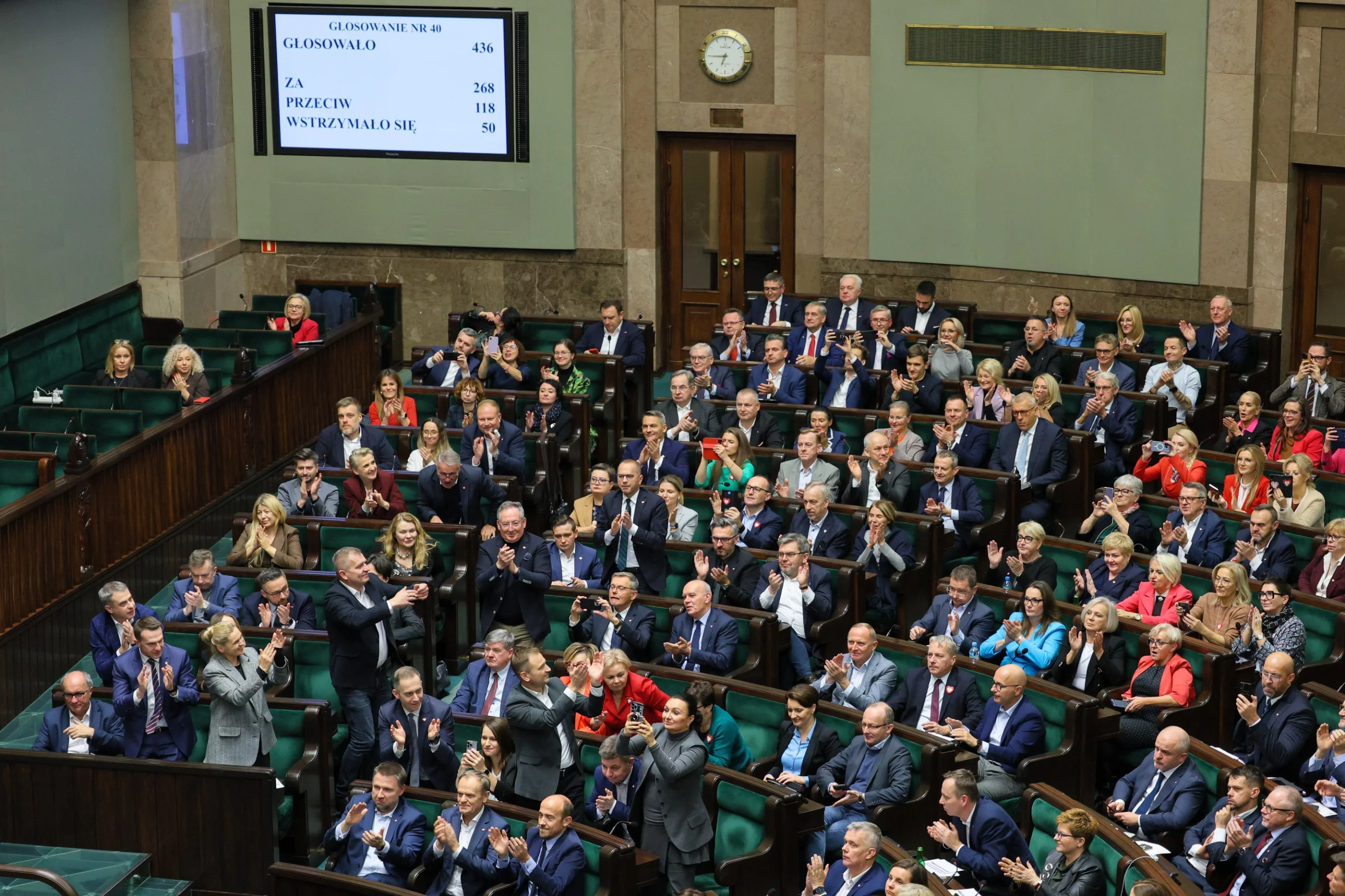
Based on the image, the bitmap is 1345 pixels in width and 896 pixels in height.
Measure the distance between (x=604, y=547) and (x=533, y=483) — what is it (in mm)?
1278

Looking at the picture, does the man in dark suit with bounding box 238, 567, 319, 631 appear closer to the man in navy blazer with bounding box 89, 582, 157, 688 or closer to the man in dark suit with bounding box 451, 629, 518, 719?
the man in navy blazer with bounding box 89, 582, 157, 688

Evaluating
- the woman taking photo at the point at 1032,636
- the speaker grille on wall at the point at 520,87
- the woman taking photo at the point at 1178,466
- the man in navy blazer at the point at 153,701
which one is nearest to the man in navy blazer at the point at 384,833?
the man in navy blazer at the point at 153,701

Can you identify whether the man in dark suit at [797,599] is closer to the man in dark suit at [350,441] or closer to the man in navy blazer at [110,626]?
the man in dark suit at [350,441]

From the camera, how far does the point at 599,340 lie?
1293cm

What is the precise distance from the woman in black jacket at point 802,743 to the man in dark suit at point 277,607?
2.53 m

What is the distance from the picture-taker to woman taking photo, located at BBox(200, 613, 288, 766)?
772cm

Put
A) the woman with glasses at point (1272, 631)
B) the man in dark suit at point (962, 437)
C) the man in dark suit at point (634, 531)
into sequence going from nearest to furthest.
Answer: the woman with glasses at point (1272, 631)
the man in dark suit at point (634, 531)
the man in dark suit at point (962, 437)

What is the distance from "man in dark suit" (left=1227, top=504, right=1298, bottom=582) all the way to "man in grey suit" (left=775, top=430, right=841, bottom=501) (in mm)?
2281

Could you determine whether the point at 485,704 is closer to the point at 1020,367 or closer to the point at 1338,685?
the point at 1338,685

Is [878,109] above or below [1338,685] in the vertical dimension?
above

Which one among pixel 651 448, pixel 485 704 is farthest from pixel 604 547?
pixel 485 704

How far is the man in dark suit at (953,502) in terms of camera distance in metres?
9.97

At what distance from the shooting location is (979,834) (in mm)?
6945

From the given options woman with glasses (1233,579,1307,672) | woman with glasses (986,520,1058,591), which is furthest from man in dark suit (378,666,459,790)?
woman with glasses (1233,579,1307,672)
